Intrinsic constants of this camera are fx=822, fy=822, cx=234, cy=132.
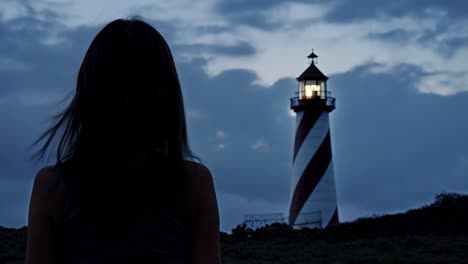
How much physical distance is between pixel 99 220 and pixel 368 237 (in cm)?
1739

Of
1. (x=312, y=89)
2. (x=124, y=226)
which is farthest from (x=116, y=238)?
(x=312, y=89)

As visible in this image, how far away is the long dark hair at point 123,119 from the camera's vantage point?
1969 mm

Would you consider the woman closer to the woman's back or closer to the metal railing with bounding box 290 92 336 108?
the woman's back

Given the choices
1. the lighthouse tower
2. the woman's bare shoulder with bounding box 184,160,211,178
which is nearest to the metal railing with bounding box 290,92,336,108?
the lighthouse tower

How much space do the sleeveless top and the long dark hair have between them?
6 centimetres

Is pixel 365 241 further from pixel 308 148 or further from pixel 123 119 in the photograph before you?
pixel 123 119

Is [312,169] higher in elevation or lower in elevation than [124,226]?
higher

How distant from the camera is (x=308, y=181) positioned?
100ft

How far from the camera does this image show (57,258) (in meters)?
1.99

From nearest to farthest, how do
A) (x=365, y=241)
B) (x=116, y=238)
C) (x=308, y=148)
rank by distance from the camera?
(x=116, y=238)
(x=365, y=241)
(x=308, y=148)

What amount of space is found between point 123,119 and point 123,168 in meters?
0.12

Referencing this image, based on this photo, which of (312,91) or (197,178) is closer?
(197,178)

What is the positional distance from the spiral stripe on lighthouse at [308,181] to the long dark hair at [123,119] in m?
28.7

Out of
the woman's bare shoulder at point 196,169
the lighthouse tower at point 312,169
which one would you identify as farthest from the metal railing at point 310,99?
the woman's bare shoulder at point 196,169
